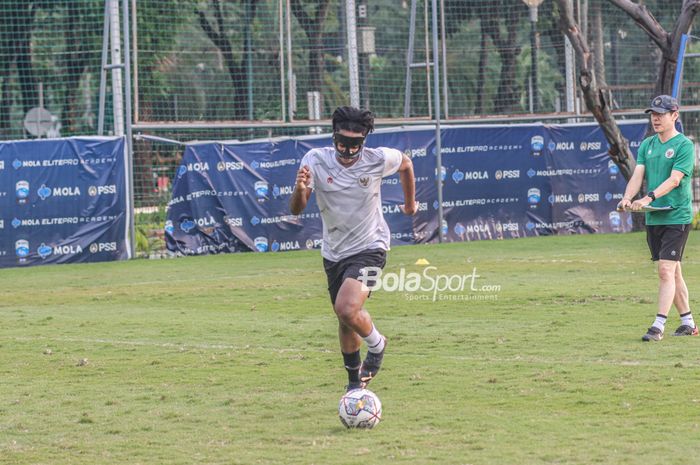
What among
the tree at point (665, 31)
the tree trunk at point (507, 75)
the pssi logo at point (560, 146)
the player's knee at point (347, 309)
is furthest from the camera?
the tree trunk at point (507, 75)

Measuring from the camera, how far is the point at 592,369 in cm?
944

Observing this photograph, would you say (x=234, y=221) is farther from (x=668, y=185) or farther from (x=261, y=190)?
(x=668, y=185)

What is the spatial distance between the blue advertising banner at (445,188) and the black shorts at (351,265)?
48.8 feet

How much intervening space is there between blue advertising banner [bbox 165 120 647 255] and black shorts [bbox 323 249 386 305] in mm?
14868

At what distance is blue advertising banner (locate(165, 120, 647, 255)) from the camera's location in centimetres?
2331

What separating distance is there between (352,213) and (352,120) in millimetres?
662

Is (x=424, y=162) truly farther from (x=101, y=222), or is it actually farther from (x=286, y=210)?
(x=101, y=222)

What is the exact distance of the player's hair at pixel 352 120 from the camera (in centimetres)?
818

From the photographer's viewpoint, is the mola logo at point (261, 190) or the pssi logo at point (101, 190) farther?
the mola logo at point (261, 190)

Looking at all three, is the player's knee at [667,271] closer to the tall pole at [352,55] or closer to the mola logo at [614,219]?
the tall pole at [352,55]

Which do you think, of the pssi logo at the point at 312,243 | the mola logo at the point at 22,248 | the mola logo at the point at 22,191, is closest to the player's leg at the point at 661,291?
the pssi logo at the point at 312,243

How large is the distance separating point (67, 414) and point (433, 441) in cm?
272

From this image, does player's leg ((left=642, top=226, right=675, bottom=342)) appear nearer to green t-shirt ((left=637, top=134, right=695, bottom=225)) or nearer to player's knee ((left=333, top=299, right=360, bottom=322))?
green t-shirt ((left=637, top=134, right=695, bottom=225))

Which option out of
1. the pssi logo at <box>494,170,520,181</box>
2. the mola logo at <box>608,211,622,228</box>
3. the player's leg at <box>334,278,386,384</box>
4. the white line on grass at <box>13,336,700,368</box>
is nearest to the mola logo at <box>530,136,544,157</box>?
the pssi logo at <box>494,170,520,181</box>
